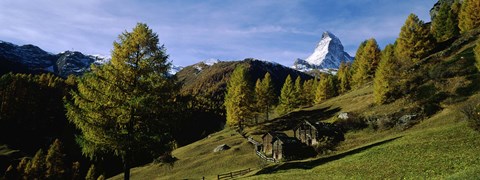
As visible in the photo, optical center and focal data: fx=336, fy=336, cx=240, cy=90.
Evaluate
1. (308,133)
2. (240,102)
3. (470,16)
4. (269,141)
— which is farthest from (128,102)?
(470,16)

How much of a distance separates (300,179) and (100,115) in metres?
15.8

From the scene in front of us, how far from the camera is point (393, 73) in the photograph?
62.3 metres

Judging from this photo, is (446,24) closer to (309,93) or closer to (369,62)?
(369,62)

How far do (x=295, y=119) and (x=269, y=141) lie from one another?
73.3ft

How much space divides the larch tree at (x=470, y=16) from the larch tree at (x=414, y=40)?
15023mm

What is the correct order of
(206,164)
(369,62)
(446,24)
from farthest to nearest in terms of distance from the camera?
(369,62) < (446,24) < (206,164)

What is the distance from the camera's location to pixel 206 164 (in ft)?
186

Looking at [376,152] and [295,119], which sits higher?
[295,119]

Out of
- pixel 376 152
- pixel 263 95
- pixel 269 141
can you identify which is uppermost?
pixel 263 95

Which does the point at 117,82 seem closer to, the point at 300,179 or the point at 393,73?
the point at 300,179

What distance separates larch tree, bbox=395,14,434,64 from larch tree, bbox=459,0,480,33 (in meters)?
15.0

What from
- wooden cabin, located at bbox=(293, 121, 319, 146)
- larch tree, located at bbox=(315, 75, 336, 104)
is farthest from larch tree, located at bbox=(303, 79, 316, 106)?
wooden cabin, located at bbox=(293, 121, 319, 146)

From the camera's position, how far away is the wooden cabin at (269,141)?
189ft

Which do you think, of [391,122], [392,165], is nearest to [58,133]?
[391,122]
